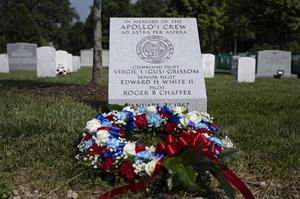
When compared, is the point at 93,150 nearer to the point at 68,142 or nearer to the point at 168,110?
the point at 68,142

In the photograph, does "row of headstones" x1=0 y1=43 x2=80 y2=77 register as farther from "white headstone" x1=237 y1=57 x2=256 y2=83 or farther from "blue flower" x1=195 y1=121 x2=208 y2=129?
"blue flower" x1=195 y1=121 x2=208 y2=129

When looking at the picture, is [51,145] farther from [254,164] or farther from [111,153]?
[254,164]

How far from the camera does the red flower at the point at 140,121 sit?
424 cm

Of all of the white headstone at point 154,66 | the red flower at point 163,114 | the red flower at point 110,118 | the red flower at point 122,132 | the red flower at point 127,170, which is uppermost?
the white headstone at point 154,66

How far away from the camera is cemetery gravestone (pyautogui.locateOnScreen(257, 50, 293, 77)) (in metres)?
22.0

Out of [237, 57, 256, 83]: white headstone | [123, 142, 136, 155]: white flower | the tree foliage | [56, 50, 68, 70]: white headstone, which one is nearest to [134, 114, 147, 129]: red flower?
[123, 142, 136, 155]: white flower

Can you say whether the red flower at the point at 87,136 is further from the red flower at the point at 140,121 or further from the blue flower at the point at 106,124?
the red flower at the point at 140,121

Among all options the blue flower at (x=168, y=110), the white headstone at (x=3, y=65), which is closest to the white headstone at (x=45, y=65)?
the white headstone at (x=3, y=65)

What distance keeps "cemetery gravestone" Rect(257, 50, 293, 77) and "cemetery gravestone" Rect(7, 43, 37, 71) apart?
13037mm

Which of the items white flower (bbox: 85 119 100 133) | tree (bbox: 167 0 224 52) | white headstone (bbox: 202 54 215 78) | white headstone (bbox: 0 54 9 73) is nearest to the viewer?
white flower (bbox: 85 119 100 133)

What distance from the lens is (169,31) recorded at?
599cm

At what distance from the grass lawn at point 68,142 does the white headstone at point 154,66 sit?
493 mm

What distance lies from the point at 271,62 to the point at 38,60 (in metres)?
10.9

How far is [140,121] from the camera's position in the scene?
4.25 m
